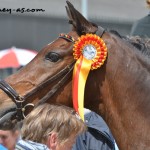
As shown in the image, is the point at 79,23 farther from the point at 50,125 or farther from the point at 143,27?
the point at 143,27

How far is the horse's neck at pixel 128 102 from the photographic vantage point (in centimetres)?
313

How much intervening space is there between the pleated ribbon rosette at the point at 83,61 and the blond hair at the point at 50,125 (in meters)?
0.73

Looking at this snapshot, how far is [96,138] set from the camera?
3410 mm

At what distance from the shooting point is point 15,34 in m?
16.5

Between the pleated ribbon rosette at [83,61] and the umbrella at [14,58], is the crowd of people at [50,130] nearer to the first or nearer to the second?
the pleated ribbon rosette at [83,61]

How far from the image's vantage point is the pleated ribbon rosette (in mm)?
3123

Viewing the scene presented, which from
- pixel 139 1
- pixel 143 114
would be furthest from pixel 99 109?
pixel 139 1

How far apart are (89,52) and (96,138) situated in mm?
615

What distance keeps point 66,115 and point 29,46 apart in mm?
14668

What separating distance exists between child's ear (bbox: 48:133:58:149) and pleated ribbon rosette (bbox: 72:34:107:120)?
827 mm

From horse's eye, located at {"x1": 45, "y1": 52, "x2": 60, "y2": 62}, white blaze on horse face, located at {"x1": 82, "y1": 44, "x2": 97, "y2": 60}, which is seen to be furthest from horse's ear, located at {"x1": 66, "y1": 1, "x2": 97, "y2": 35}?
horse's eye, located at {"x1": 45, "y1": 52, "x2": 60, "y2": 62}

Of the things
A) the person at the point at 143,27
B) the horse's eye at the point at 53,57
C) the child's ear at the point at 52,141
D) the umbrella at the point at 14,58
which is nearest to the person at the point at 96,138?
the horse's eye at the point at 53,57

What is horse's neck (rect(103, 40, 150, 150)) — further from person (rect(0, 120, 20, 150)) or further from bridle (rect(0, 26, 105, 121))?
person (rect(0, 120, 20, 150))

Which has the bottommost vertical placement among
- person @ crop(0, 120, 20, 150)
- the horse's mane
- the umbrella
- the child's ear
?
the umbrella
